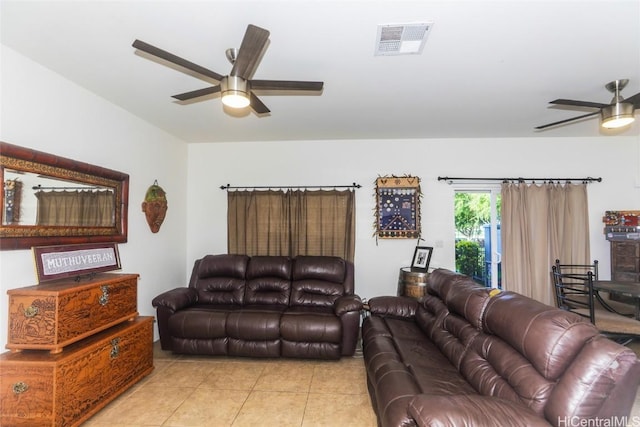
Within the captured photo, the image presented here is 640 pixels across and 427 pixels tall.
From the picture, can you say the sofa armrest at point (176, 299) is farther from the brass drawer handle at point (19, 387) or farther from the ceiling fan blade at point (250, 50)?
the ceiling fan blade at point (250, 50)

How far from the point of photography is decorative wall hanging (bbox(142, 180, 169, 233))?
11.9 ft

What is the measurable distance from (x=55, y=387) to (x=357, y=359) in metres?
2.53

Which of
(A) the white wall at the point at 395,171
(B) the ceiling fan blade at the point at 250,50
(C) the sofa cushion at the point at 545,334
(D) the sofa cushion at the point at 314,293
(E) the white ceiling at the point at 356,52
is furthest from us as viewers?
(A) the white wall at the point at 395,171

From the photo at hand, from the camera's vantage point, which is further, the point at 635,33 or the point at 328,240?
the point at 328,240

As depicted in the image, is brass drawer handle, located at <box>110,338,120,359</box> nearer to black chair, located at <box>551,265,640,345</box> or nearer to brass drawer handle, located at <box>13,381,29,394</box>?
brass drawer handle, located at <box>13,381,29,394</box>

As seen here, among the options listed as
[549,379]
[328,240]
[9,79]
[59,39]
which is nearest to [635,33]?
[549,379]

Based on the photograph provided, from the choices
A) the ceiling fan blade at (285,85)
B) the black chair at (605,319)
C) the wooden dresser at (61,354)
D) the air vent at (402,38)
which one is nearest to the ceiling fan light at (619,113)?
the black chair at (605,319)

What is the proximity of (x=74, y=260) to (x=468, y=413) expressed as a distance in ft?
9.32

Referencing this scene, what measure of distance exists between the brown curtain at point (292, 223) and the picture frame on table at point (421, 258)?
83cm

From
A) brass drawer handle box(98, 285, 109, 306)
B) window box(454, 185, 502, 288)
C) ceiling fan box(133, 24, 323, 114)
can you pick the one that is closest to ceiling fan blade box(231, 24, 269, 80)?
ceiling fan box(133, 24, 323, 114)

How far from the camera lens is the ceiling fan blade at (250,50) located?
5.16ft

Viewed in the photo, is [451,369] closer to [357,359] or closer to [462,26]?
[357,359]

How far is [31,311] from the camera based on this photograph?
2041 millimetres

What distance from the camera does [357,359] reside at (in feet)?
11.0
